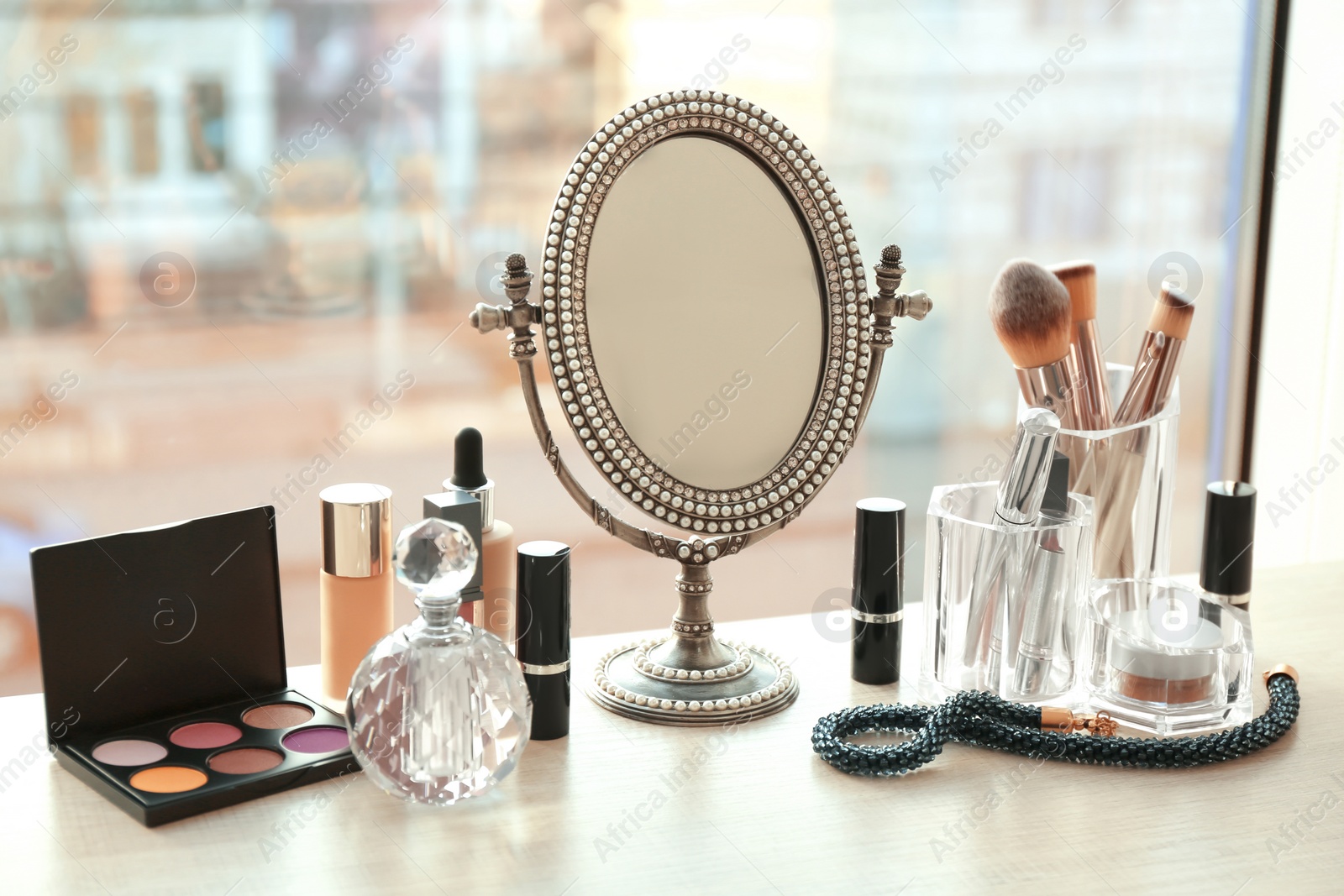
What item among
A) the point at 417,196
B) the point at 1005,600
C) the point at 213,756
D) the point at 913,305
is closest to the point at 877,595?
the point at 1005,600

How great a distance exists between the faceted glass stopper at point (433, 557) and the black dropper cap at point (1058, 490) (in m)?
0.38

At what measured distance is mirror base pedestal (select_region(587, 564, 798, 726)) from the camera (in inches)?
31.4

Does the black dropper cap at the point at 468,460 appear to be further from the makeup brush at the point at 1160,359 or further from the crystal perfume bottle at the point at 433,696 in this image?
the makeup brush at the point at 1160,359

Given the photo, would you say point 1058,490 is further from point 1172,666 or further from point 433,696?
point 433,696

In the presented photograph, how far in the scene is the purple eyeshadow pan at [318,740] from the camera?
2.37 ft

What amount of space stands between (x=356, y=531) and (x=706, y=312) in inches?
10.0

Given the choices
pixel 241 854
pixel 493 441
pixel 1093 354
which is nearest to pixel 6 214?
pixel 493 441

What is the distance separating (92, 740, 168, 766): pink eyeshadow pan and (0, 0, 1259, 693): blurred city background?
1051 millimetres

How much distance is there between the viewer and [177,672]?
0.75 meters

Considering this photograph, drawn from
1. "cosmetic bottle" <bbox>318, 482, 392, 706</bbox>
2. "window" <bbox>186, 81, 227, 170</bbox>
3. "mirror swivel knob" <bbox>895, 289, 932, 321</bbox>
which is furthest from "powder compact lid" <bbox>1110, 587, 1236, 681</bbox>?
"window" <bbox>186, 81, 227, 170</bbox>

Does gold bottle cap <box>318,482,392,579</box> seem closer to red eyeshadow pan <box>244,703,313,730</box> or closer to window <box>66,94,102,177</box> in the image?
red eyeshadow pan <box>244,703,313,730</box>

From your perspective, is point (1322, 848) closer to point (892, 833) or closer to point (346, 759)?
point (892, 833)

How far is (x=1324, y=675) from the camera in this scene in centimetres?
89

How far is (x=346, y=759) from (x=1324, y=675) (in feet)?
2.20
